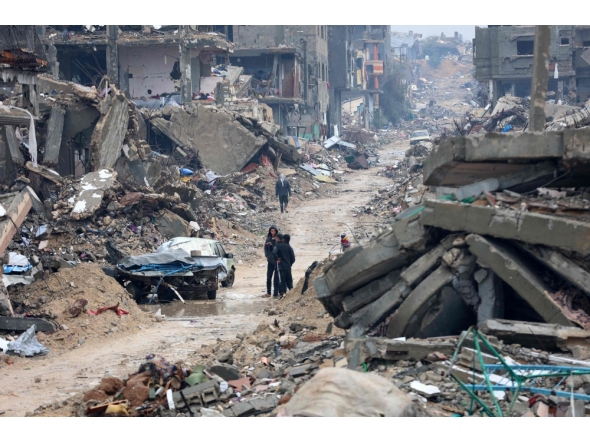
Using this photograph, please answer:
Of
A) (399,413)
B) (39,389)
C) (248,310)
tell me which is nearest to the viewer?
(399,413)

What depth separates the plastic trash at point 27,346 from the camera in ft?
38.1

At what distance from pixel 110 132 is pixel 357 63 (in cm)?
4705

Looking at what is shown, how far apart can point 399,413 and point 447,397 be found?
1067 mm

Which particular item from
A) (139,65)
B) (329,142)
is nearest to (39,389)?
(139,65)

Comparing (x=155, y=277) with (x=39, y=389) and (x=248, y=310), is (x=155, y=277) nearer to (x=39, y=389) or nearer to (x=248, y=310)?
(x=248, y=310)

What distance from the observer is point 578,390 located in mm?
7062

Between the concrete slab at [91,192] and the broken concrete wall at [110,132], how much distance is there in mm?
A: 1827

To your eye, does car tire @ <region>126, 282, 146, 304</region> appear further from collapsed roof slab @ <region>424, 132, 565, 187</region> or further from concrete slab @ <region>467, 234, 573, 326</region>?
concrete slab @ <region>467, 234, 573, 326</region>

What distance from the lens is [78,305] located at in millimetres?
13273

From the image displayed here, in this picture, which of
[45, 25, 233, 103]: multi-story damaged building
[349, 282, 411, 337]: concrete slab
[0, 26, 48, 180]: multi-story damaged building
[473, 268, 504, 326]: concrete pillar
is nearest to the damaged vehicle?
[0, 26, 48, 180]: multi-story damaged building

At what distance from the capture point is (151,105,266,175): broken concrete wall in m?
31.2

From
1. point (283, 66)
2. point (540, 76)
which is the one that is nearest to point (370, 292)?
point (540, 76)

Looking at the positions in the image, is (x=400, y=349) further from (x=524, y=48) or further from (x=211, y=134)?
(x=524, y=48)

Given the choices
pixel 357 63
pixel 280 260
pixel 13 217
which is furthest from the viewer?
pixel 357 63
